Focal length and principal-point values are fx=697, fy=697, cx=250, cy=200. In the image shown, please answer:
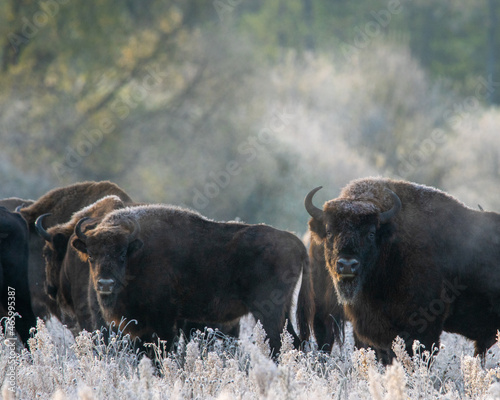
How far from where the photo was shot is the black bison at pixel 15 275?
7.29 m

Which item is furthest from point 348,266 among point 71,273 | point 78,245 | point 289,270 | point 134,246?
point 71,273

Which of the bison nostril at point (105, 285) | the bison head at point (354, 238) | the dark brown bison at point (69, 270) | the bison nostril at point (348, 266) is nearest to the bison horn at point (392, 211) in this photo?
the bison head at point (354, 238)

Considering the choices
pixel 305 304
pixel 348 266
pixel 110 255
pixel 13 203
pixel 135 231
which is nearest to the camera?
pixel 348 266

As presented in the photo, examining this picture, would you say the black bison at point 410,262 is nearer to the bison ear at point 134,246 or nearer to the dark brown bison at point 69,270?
the bison ear at point 134,246

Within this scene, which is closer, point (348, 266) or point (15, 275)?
point (348, 266)

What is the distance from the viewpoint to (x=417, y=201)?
6664mm

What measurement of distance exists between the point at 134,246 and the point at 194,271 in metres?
0.70

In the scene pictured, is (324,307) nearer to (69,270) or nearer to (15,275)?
(69,270)

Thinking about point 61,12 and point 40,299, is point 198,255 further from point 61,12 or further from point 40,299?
point 61,12

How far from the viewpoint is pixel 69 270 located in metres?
7.95

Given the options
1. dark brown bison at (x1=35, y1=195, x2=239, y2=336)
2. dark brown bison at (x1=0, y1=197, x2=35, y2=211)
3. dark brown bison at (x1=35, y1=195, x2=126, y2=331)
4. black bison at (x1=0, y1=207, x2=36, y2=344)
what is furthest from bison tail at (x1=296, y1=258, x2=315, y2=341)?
dark brown bison at (x1=0, y1=197, x2=35, y2=211)

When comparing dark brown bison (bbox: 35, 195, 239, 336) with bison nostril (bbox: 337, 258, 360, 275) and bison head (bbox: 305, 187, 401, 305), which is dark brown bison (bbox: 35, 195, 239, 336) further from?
bison nostril (bbox: 337, 258, 360, 275)

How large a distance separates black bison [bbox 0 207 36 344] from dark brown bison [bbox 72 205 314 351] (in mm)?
812

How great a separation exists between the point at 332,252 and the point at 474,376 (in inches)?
66.6
